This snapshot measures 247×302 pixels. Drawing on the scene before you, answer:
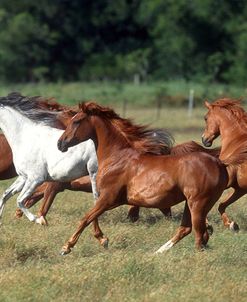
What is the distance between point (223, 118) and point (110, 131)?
2.57 metres

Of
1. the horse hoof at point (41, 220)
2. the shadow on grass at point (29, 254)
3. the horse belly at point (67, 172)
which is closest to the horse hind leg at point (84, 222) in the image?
the shadow on grass at point (29, 254)

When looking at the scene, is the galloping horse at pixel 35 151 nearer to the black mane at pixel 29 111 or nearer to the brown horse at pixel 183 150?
the black mane at pixel 29 111

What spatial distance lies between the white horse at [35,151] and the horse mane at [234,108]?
1920 millimetres

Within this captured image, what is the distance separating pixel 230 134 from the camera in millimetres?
12922

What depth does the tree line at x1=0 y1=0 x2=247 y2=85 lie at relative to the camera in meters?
50.1

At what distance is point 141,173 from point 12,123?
281 centimetres

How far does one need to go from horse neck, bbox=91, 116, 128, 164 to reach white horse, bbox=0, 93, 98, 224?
132 centimetres

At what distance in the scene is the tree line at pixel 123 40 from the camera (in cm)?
5006

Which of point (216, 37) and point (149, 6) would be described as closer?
point (216, 37)

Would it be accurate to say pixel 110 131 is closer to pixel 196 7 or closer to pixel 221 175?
pixel 221 175

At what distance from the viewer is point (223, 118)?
13.1 m

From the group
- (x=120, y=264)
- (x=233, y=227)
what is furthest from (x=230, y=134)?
(x=120, y=264)

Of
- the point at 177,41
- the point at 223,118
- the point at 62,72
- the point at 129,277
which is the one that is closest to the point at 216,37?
the point at 177,41

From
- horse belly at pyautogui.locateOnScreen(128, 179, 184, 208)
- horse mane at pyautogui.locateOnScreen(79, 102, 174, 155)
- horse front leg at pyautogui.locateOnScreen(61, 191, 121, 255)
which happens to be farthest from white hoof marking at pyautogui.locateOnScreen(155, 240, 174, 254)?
horse mane at pyautogui.locateOnScreen(79, 102, 174, 155)
